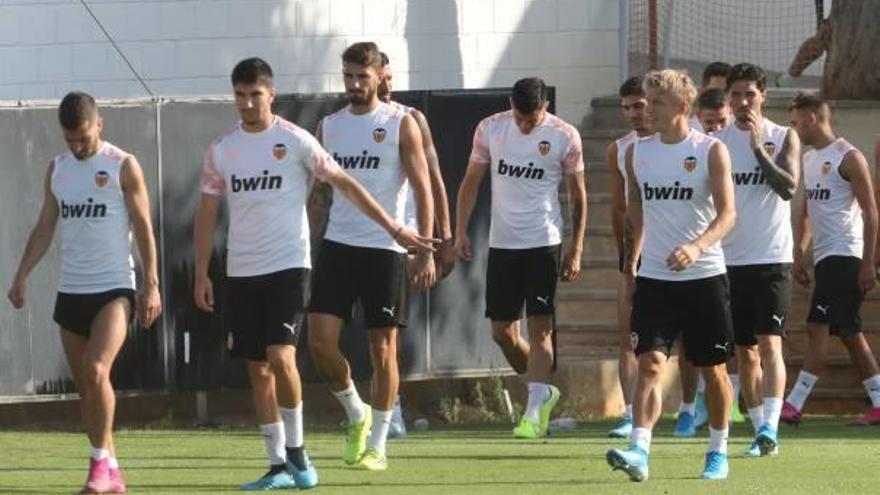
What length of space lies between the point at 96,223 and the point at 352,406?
1.92 metres

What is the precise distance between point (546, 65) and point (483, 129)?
17.7 feet

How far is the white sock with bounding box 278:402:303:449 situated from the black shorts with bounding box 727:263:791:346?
3.16 metres

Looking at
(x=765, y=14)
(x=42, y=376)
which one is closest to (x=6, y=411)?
(x=42, y=376)

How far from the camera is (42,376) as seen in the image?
16.2 metres

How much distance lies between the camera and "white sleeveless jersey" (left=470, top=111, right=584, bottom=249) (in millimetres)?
14938

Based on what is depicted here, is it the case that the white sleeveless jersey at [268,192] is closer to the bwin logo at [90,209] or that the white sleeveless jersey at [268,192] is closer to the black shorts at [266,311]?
the black shorts at [266,311]

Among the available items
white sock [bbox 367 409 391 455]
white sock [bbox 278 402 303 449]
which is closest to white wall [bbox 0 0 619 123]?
white sock [bbox 367 409 391 455]

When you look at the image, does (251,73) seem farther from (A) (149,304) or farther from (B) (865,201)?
(B) (865,201)

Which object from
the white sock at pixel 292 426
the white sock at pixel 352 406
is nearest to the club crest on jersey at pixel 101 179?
the white sock at pixel 292 426

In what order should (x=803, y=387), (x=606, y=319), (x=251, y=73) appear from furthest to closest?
(x=606, y=319), (x=803, y=387), (x=251, y=73)

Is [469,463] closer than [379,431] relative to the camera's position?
No

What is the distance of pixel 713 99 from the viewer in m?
13.4

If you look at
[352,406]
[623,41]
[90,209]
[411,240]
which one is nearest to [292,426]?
[411,240]

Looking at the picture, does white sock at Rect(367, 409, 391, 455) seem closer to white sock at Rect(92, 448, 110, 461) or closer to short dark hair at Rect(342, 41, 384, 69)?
white sock at Rect(92, 448, 110, 461)
